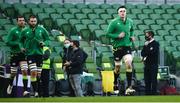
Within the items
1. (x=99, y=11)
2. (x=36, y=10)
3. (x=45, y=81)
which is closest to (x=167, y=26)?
(x=99, y=11)

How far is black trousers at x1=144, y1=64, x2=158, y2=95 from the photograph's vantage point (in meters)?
19.1

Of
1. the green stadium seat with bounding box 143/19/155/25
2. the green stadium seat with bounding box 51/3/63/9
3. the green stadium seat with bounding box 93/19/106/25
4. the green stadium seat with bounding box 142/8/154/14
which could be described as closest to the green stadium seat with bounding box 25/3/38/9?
the green stadium seat with bounding box 51/3/63/9

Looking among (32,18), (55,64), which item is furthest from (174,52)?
(32,18)

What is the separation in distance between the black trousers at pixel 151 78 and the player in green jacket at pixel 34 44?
4.52 meters

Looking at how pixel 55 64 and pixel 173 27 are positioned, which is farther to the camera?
pixel 173 27

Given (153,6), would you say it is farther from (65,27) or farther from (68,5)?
(65,27)

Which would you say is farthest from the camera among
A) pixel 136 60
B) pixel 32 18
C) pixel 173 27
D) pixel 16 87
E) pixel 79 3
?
pixel 79 3

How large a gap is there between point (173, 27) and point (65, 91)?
26.6 ft

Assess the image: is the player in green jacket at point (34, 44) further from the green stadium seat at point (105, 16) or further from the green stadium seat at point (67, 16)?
the green stadium seat at point (105, 16)

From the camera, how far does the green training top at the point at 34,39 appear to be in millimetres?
15594

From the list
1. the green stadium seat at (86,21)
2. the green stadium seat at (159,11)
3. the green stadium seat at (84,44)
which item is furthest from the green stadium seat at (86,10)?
the green stadium seat at (84,44)

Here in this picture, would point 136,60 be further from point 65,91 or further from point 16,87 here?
point 16,87

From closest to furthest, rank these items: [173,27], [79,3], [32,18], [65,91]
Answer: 1. [32,18]
2. [65,91]
3. [173,27]
4. [79,3]

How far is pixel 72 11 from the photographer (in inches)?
1080
